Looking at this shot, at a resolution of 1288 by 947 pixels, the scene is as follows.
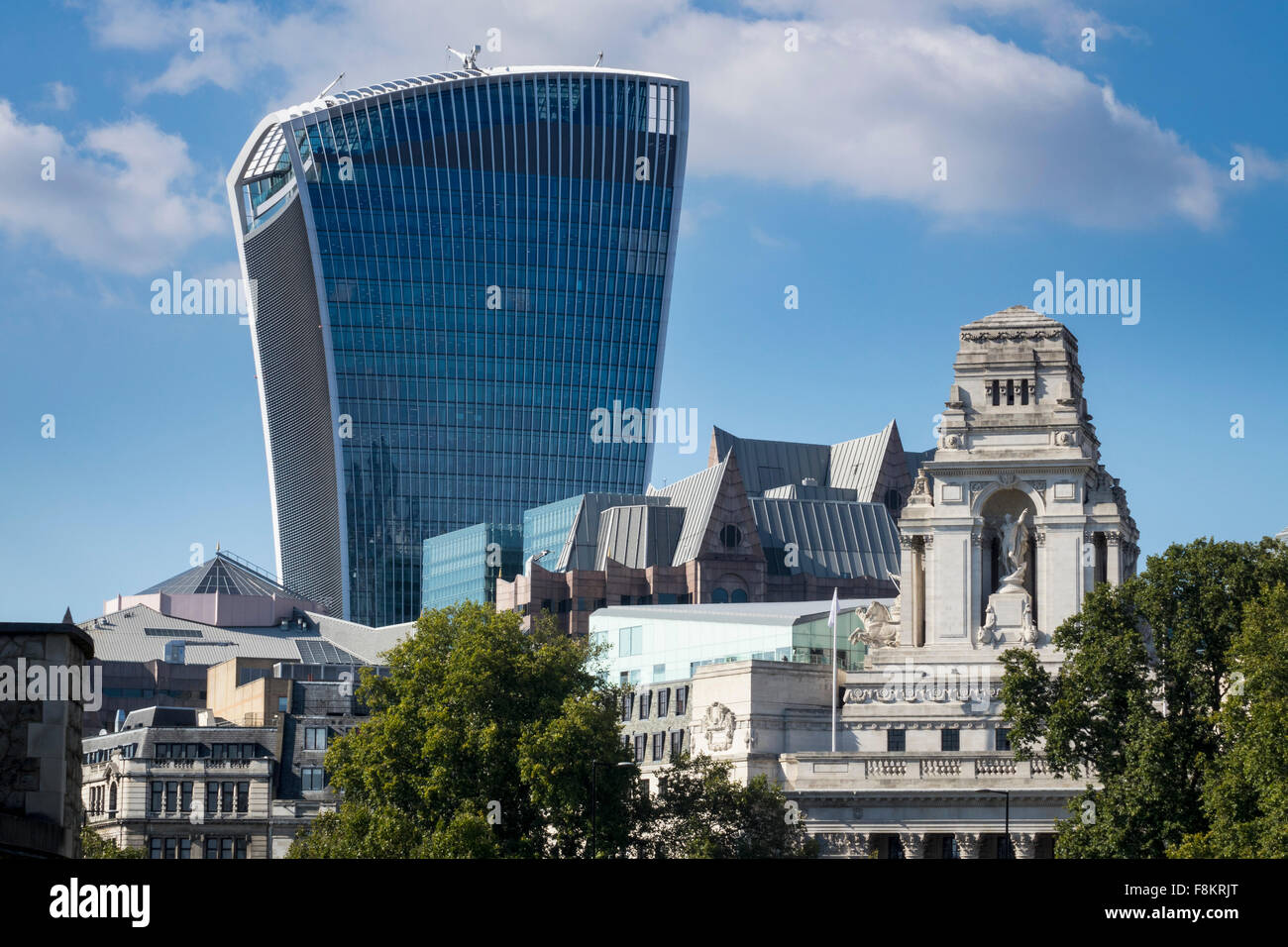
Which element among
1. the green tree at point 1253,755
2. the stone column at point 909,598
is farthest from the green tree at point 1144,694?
the stone column at point 909,598

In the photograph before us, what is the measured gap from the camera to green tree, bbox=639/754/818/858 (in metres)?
119

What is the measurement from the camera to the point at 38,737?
43.5 metres

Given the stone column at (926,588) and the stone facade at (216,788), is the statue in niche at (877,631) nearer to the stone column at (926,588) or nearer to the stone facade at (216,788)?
the stone column at (926,588)

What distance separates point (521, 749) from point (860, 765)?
22281 millimetres

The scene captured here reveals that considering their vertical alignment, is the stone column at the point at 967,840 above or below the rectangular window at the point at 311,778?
below

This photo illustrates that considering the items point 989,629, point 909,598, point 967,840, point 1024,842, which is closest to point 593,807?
point 967,840

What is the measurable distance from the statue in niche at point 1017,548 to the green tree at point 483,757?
87.5 ft

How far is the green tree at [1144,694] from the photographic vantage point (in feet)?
355

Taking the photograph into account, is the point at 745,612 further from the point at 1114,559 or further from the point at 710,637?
the point at 1114,559

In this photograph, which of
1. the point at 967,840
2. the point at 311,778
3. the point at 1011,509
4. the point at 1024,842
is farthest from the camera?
the point at 311,778

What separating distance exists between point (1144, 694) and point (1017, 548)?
103 ft

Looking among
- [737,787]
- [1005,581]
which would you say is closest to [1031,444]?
[1005,581]

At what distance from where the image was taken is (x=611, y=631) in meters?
172
